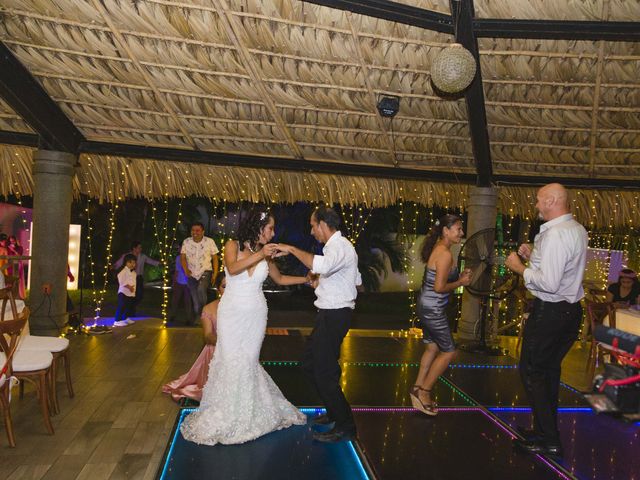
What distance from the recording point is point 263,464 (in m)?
3.19

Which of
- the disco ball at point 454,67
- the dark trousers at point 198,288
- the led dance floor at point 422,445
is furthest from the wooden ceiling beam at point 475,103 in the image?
the dark trousers at point 198,288

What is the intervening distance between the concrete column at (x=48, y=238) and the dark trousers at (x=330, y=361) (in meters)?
3.76

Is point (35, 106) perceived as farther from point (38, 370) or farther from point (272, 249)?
point (272, 249)

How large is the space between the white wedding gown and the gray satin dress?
1.24m

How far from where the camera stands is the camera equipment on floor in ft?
6.41

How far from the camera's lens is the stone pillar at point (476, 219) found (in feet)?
22.6

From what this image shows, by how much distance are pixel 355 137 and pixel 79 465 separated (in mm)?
4566

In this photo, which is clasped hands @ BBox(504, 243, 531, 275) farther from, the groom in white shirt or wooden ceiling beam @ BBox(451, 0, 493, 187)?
wooden ceiling beam @ BBox(451, 0, 493, 187)

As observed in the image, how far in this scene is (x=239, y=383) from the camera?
358cm

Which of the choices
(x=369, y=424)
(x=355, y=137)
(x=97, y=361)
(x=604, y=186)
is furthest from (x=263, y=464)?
(x=604, y=186)

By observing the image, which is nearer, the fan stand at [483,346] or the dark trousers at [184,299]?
the fan stand at [483,346]

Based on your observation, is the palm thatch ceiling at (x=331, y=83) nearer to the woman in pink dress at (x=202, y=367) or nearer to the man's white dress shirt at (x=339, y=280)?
the man's white dress shirt at (x=339, y=280)

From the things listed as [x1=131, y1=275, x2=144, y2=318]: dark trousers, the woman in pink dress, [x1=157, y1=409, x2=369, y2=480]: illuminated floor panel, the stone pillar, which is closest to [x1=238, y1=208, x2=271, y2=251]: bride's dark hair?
the woman in pink dress

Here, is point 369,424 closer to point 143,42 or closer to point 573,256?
point 573,256
